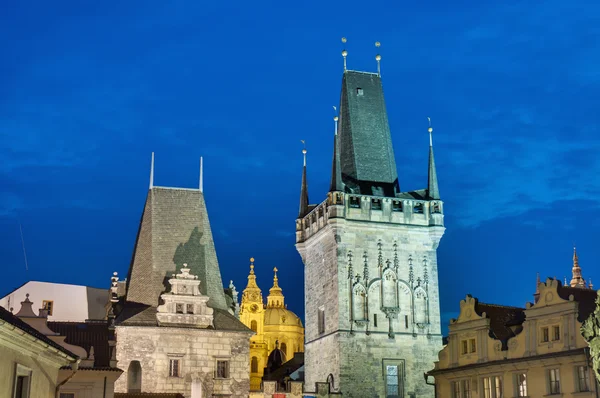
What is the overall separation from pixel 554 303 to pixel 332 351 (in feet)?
55.3

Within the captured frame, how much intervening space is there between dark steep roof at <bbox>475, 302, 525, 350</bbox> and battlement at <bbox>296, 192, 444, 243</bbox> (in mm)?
10351

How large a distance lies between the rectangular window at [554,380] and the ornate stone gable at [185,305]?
1563cm

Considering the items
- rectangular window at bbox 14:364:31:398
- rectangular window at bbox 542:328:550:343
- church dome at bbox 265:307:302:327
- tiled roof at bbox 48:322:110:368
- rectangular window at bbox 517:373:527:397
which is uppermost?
church dome at bbox 265:307:302:327

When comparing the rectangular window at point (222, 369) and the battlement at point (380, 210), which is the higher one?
the battlement at point (380, 210)

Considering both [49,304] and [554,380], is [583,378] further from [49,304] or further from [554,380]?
[49,304]

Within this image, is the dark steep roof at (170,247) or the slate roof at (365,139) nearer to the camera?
the dark steep roof at (170,247)

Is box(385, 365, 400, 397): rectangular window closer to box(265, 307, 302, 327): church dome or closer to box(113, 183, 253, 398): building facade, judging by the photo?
box(113, 183, 253, 398): building facade

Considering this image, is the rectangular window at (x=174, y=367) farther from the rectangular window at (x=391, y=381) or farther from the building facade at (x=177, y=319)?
the rectangular window at (x=391, y=381)

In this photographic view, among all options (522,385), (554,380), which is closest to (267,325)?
(522,385)

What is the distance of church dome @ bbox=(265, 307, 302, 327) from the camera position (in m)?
116

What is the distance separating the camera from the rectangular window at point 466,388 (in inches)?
1640

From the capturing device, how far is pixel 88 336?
44.0 m

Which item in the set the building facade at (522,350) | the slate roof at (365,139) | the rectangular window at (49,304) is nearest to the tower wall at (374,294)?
the slate roof at (365,139)

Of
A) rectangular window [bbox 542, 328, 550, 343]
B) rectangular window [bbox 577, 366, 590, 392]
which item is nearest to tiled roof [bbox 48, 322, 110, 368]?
rectangular window [bbox 542, 328, 550, 343]
